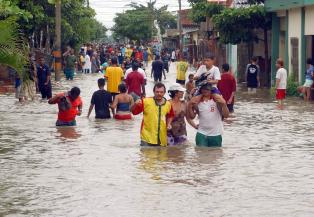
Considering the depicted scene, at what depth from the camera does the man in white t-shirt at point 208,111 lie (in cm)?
1495

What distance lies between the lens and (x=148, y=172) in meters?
13.0

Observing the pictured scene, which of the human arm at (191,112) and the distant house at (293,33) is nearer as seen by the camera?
the human arm at (191,112)

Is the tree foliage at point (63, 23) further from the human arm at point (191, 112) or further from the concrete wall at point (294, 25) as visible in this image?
the human arm at point (191, 112)

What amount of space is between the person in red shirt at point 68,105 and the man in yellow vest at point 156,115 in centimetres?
405

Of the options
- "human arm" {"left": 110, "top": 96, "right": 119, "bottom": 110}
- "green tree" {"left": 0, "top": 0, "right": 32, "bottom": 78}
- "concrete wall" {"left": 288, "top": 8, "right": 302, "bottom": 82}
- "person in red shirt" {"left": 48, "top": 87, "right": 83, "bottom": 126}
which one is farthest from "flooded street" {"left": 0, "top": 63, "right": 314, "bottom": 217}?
"concrete wall" {"left": 288, "top": 8, "right": 302, "bottom": 82}

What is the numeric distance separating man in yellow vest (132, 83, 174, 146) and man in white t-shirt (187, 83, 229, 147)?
0.40m

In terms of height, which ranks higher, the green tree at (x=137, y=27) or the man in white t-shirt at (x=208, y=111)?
the green tree at (x=137, y=27)

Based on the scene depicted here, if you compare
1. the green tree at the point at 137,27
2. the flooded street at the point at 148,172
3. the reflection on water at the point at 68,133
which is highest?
the green tree at the point at 137,27

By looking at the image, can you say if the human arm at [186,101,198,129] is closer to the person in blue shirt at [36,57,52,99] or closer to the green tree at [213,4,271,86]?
the person in blue shirt at [36,57,52,99]

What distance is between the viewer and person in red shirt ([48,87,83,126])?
62.1 ft

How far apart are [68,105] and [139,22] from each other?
94083 millimetres

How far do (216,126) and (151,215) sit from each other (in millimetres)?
5463

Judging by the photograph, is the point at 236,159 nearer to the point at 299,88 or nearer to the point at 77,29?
the point at 299,88

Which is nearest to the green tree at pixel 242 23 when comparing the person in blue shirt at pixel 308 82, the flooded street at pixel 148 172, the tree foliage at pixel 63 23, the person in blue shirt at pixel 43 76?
the person in blue shirt at pixel 308 82
